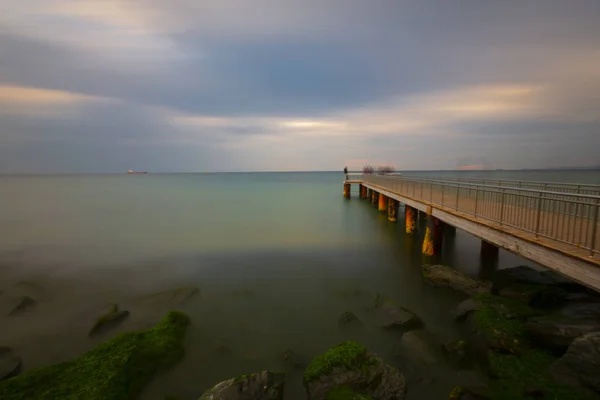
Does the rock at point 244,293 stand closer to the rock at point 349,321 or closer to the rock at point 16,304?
the rock at point 349,321

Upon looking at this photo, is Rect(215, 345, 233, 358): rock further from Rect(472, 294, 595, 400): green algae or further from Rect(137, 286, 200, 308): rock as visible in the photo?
Rect(472, 294, 595, 400): green algae

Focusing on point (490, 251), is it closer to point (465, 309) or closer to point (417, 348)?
point (465, 309)

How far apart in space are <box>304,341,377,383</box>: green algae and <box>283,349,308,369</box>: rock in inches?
38.6

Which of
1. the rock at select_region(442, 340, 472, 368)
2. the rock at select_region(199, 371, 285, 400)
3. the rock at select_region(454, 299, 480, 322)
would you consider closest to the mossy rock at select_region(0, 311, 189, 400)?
the rock at select_region(199, 371, 285, 400)

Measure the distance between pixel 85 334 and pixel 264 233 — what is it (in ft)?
45.3

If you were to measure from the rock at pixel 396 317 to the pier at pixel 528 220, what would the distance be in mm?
3189

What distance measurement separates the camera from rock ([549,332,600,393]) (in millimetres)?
4965

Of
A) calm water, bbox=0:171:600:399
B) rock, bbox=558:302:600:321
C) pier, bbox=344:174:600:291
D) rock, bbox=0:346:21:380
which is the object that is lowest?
calm water, bbox=0:171:600:399

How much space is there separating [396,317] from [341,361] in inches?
134

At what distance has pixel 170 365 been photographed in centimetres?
693

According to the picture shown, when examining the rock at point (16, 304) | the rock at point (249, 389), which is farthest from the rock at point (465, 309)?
the rock at point (16, 304)

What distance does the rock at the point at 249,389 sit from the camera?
507 centimetres

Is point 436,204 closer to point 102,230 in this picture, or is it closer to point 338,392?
point 338,392

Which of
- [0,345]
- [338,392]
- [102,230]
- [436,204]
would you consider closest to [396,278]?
[436,204]
